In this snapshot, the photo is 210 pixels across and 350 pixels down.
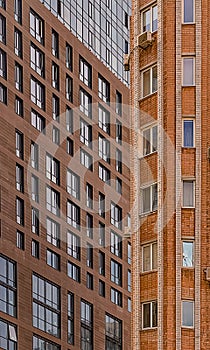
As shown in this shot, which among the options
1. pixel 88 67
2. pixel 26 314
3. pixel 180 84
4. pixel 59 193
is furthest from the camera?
pixel 88 67

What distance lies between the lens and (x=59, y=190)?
352 feet

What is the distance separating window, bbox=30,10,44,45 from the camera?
10544 cm

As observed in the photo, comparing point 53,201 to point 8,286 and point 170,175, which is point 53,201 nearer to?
point 8,286

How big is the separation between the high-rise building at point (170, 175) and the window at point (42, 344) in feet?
133

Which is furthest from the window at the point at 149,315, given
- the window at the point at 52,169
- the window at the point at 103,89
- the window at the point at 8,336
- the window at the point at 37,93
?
the window at the point at 103,89

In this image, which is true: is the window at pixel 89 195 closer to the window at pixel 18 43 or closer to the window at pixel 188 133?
the window at pixel 18 43

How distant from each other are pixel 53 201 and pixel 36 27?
43.3 feet

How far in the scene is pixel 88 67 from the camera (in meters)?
115

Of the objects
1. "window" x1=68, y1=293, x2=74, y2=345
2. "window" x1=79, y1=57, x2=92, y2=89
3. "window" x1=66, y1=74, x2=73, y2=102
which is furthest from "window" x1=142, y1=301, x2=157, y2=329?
"window" x1=79, y1=57, x2=92, y2=89

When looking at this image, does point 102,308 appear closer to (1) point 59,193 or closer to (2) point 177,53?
(1) point 59,193

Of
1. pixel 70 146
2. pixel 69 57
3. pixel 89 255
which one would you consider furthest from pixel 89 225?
pixel 69 57

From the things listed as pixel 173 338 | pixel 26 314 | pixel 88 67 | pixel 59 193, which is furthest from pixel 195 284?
pixel 88 67

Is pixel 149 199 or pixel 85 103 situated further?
→ pixel 85 103

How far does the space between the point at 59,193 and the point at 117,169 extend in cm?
1296
